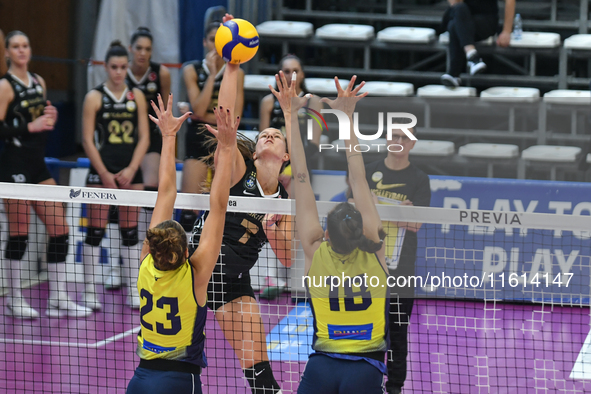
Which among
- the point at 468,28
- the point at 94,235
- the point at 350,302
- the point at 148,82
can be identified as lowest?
the point at 94,235

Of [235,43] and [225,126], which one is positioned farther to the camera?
[235,43]

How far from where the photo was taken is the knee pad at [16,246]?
6820 millimetres

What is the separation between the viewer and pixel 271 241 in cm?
464

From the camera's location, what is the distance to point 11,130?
679 centimetres

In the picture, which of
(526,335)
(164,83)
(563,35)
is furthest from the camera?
(563,35)

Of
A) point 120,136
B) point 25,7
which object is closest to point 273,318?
point 120,136

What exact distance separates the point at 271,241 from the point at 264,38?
6453mm

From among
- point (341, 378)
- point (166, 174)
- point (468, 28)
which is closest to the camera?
point (341, 378)

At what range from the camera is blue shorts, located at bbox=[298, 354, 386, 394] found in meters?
3.33

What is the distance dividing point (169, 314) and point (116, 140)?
4201mm

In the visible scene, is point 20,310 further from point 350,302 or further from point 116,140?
point 350,302

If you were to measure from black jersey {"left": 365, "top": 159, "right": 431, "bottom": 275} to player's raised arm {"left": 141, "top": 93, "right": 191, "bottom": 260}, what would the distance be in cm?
158

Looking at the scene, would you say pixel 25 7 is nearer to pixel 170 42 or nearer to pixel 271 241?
pixel 170 42

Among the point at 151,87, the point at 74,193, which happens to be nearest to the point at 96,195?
the point at 74,193
